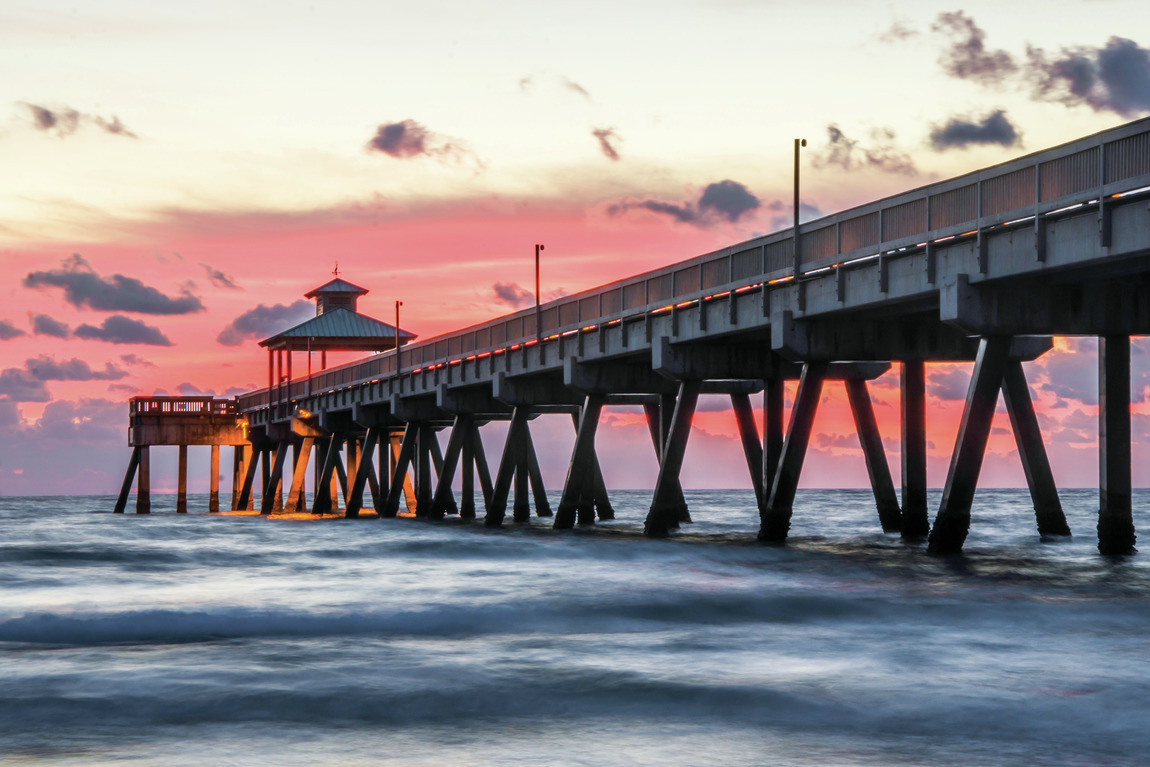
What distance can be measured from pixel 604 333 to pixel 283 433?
42811 mm

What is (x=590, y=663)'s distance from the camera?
1702 cm

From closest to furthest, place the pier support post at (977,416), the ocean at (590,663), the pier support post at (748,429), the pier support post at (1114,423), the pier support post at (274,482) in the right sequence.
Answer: the ocean at (590,663), the pier support post at (977,416), the pier support post at (1114,423), the pier support post at (748,429), the pier support post at (274,482)

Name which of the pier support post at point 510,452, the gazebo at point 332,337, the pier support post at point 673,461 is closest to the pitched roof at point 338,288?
the gazebo at point 332,337

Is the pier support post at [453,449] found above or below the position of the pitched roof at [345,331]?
below

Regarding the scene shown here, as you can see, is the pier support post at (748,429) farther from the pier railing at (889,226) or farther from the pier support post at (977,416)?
the pier support post at (977,416)

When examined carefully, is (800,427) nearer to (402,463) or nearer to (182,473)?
(402,463)

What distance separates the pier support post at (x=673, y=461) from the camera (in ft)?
127

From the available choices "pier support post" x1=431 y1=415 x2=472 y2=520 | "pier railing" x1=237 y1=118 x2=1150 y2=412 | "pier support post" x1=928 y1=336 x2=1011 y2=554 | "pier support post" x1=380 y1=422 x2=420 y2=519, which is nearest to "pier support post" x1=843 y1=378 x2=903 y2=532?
"pier railing" x1=237 y1=118 x2=1150 y2=412

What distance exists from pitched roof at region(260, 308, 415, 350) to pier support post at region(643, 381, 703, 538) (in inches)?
1479

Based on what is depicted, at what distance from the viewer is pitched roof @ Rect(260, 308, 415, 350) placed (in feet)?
252

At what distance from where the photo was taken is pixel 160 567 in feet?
113

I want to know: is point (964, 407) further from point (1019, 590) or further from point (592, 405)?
point (592, 405)

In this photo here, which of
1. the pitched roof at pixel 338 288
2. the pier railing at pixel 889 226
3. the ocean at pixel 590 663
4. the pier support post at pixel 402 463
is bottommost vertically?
the ocean at pixel 590 663

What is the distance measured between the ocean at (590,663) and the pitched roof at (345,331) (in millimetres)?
43912
